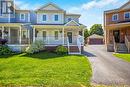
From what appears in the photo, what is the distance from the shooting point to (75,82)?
17.1m

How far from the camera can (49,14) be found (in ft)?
135

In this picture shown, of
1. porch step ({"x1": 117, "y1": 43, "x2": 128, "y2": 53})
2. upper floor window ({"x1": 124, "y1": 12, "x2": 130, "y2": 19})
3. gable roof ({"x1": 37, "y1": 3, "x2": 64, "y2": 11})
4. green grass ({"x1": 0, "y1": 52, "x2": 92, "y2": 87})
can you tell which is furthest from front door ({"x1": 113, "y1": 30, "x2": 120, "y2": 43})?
green grass ({"x1": 0, "y1": 52, "x2": 92, "y2": 87})

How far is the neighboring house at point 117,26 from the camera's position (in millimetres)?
41475

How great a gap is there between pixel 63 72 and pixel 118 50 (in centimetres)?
1925

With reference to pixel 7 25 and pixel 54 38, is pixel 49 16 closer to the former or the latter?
pixel 54 38

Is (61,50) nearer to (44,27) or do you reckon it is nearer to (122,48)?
(44,27)

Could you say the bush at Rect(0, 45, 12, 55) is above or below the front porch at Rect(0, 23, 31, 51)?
below

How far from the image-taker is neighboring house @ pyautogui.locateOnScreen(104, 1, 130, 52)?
41.5 metres

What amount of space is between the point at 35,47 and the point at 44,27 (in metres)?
5.93

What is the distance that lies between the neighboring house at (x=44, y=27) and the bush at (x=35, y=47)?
1.49m

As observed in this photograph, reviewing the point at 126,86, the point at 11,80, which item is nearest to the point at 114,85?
the point at 126,86

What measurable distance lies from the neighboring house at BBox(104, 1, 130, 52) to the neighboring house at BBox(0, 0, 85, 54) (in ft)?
18.6

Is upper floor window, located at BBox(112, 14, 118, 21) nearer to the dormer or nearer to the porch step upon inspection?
the porch step

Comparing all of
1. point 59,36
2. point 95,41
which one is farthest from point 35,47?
point 95,41
